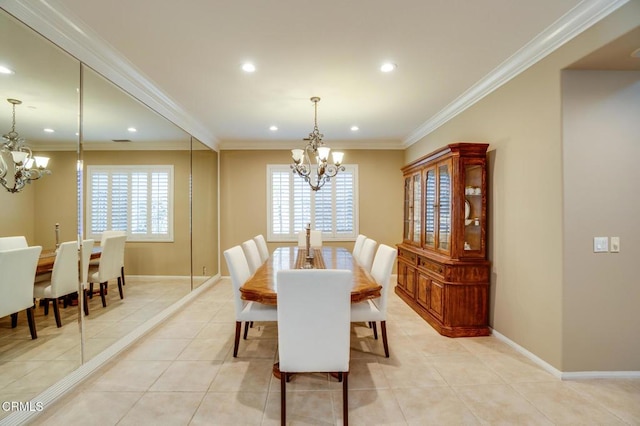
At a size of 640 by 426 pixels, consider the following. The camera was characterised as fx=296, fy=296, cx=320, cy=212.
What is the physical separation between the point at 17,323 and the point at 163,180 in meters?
2.39

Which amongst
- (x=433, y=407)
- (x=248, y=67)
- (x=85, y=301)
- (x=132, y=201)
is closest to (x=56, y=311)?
(x=85, y=301)

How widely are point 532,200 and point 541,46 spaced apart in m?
1.28

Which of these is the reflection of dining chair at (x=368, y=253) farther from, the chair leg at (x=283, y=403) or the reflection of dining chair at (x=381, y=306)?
the chair leg at (x=283, y=403)

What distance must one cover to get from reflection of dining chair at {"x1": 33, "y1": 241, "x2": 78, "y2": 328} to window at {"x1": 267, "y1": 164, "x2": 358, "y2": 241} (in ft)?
12.0

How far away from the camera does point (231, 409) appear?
2.00 m

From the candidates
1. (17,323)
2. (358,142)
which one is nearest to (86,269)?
(17,323)

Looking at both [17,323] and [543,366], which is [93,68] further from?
[543,366]

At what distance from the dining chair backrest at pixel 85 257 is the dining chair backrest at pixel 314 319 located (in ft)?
6.04

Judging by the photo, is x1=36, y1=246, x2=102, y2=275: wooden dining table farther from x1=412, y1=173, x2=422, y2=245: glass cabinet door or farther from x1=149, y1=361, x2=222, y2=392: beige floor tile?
x1=412, y1=173, x2=422, y2=245: glass cabinet door

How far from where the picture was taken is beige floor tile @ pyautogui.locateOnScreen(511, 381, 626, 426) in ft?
6.20

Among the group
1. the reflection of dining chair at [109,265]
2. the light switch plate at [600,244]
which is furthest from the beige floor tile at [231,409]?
the light switch plate at [600,244]

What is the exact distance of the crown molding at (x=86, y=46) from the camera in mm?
1936

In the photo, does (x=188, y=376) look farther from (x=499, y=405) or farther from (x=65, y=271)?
(x=499, y=405)

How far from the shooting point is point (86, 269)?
8.38 feet
